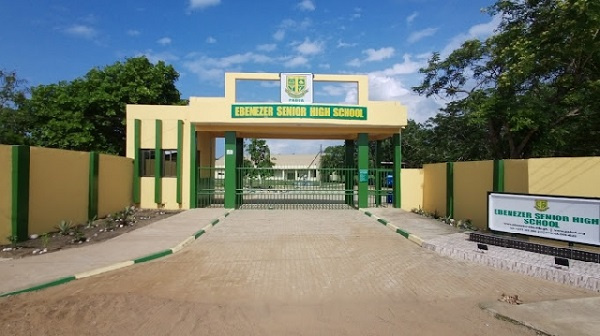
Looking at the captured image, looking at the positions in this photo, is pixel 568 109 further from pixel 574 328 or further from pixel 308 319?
pixel 308 319

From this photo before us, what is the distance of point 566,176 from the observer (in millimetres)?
9328

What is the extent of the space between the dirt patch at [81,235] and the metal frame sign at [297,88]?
6.93m

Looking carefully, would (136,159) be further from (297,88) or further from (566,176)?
(566,176)

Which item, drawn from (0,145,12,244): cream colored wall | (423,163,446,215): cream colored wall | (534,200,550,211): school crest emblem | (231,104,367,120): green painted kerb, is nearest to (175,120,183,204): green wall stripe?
(231,104,367,120): green painted kerb

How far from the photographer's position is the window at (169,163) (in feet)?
60.4

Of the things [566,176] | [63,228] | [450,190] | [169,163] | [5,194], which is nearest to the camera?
[566,176]

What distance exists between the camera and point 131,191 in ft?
58.4

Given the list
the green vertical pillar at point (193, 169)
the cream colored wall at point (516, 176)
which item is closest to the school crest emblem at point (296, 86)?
the green vertical pillar at point (193, 169)

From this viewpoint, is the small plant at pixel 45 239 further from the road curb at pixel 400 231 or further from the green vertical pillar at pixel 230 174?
the road curb at pixel 400 231

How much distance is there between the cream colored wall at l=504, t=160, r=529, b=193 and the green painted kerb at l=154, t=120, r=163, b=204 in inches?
530

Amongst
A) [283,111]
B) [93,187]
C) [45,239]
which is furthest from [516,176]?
[93,187]

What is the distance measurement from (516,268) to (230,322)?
5423mm

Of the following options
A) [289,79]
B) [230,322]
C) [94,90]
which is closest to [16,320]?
[230,322]

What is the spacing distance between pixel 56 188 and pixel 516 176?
12.5m
